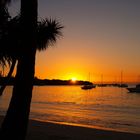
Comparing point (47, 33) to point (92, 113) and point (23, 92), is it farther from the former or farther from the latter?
point (92, 113)

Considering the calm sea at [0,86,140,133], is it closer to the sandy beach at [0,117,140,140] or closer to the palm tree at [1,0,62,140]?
the sandy beach at [0,117,140,140]

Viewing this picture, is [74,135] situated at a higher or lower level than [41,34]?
lower

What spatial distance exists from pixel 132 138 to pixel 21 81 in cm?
916

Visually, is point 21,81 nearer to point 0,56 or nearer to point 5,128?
point 5,128

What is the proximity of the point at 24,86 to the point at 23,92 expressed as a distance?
15cm

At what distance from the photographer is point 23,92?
802 centimetres

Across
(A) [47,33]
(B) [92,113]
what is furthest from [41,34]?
(B) [92,113]

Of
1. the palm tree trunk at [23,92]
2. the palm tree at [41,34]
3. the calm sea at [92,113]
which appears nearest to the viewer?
the palm tree trunk at [23,92]

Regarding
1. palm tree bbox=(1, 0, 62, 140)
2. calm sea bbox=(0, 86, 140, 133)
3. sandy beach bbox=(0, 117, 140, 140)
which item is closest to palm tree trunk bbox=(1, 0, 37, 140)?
palm tree bbox=(1, 0, 62, 140)

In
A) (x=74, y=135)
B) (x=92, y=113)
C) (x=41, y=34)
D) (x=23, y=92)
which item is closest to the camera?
(x=23, y=92)

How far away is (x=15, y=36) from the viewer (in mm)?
11891

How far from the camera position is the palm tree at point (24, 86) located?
7.97m

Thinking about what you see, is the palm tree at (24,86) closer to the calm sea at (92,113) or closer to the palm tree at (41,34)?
the palm tree at (41,34)

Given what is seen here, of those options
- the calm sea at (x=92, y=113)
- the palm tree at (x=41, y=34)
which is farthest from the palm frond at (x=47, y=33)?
the calm sea at (x=92, y=113)
